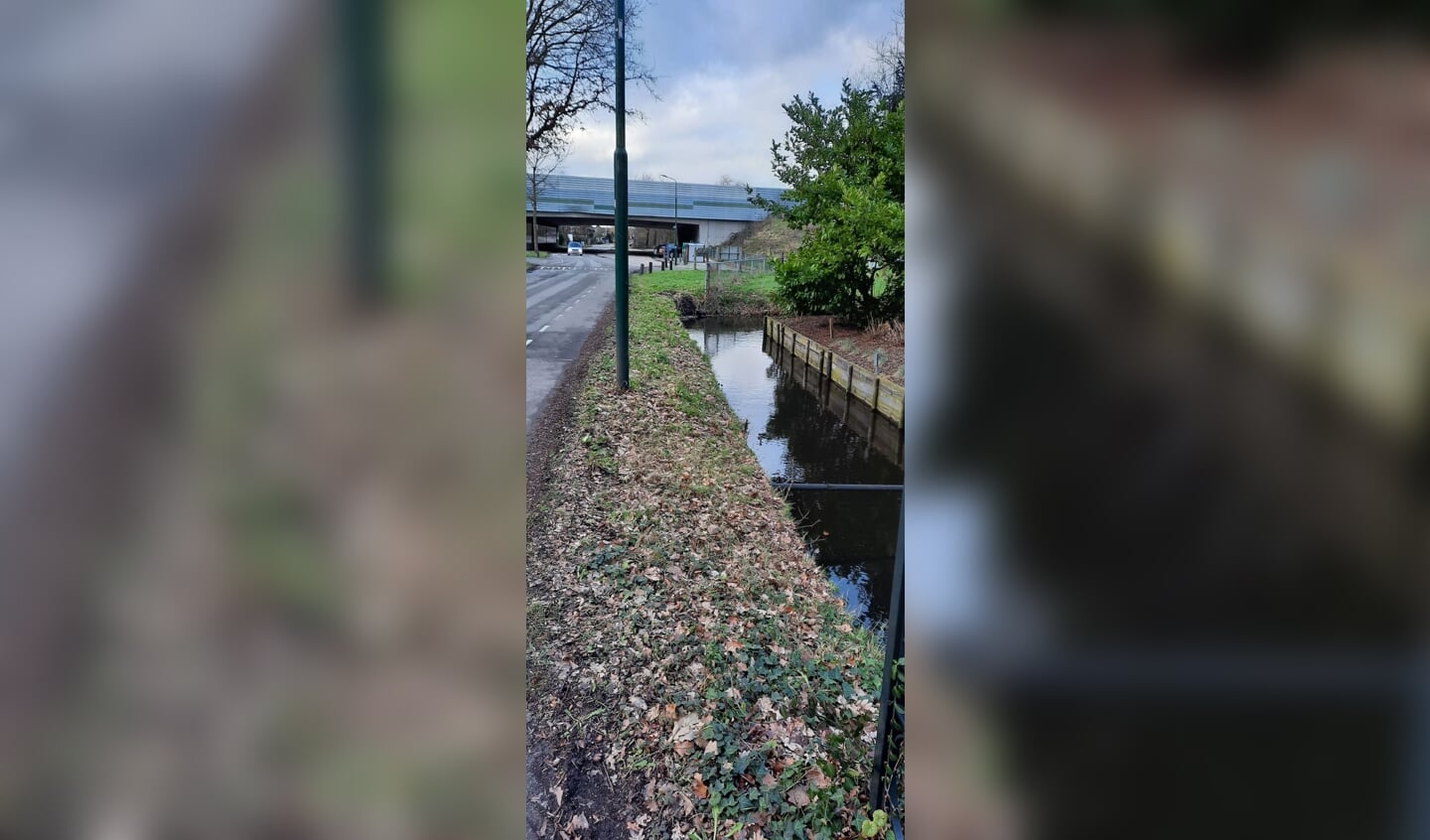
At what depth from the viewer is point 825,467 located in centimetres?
1062

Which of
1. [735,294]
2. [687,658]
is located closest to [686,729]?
[687,658]

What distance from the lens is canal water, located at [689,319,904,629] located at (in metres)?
6.86

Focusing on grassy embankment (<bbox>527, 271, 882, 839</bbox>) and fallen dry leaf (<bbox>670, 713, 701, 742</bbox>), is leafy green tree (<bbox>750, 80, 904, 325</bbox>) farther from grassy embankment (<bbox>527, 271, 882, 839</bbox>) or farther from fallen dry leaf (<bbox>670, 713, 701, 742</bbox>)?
fallen dry leaf (<bbox>670, 713, 701, 742</bbox>)

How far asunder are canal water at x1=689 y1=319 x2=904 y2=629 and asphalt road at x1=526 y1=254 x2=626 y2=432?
3233mm

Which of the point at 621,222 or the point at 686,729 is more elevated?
the point at 621,222

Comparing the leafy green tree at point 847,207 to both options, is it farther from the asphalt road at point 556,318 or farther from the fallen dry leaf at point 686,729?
the fallen dry leaf at point 686,729

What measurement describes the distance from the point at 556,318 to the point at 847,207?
7.34 metres
